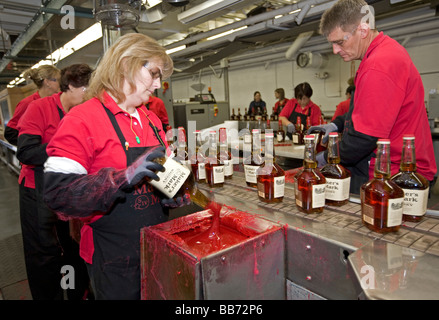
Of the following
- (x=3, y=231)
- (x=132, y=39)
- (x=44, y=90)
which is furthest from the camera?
(x=3, y=231)

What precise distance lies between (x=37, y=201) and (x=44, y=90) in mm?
1014

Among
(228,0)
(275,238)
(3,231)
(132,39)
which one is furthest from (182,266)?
(3,231)

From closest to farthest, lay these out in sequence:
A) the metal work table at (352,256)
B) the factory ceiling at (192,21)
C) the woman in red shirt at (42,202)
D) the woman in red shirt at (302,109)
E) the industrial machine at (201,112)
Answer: the metal work table at (352,256) < the woman in red shirt at (42,202) < the factory ceiling at (192,21) < the woman in red shirt at (302,109) < the industrial machine at (201,112)

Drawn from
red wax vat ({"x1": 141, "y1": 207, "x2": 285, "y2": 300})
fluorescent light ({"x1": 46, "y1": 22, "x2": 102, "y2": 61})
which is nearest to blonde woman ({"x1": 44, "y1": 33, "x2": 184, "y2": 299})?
red wax vat ({"x1": 141, "y1": 207, "x2": 285, "y2": 300})

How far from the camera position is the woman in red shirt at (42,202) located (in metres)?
1.96

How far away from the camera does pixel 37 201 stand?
6.93ft

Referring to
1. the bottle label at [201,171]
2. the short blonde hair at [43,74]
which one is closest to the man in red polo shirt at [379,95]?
the bottle label at [201,171]

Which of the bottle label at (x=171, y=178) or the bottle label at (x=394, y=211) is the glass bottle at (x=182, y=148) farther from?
the bottle label at (x=394, y=211)

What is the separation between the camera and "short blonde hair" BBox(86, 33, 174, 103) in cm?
118

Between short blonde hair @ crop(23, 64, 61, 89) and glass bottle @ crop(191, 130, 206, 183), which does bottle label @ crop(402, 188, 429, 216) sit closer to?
glass bottle @ crop(191, 130, 206, 183)

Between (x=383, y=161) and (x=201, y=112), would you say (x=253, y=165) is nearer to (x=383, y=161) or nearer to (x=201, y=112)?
(x=383, y=161)

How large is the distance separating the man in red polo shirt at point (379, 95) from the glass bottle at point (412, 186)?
325 millimetres

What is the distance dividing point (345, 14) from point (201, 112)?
14.8 feet
